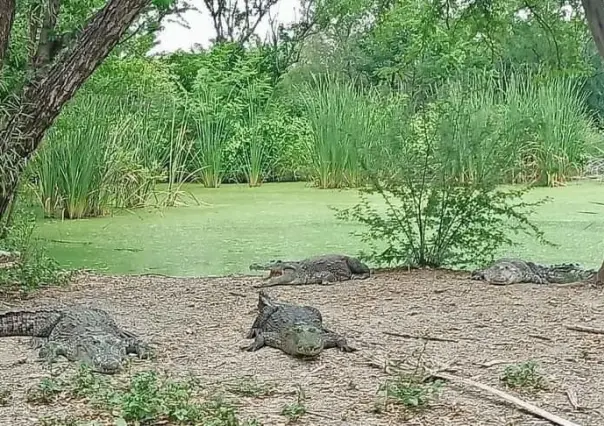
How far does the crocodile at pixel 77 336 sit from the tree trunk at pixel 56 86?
2.52 feet

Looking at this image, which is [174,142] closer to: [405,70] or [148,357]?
[405,70]

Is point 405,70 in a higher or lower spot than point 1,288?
higher

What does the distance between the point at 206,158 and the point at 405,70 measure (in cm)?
553

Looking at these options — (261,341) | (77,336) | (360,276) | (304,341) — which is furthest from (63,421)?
(360,276)

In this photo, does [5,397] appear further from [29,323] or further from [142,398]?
[29,323]

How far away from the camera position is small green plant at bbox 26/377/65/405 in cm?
293

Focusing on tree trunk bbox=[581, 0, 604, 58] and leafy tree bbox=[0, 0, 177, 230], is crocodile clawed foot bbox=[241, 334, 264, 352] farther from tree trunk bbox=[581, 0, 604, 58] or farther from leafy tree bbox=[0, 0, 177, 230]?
tree trunk bbox=[581, 0, 604, 58]

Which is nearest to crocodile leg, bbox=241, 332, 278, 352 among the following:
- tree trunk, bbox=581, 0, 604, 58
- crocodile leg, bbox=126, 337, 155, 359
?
crocodile leg, bbox=126, 337, 155, 359

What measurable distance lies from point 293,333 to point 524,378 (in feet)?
3.15

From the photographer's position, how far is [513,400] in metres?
2.85

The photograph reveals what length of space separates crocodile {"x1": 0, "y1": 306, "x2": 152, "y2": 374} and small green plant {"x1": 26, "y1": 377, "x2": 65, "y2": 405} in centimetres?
30

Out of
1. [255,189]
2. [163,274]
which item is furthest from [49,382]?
[255,189]

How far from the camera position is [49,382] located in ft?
9.91

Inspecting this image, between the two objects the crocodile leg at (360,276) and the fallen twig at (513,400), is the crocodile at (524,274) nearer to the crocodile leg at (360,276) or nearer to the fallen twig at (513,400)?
the crocodile leg at (360,276)
